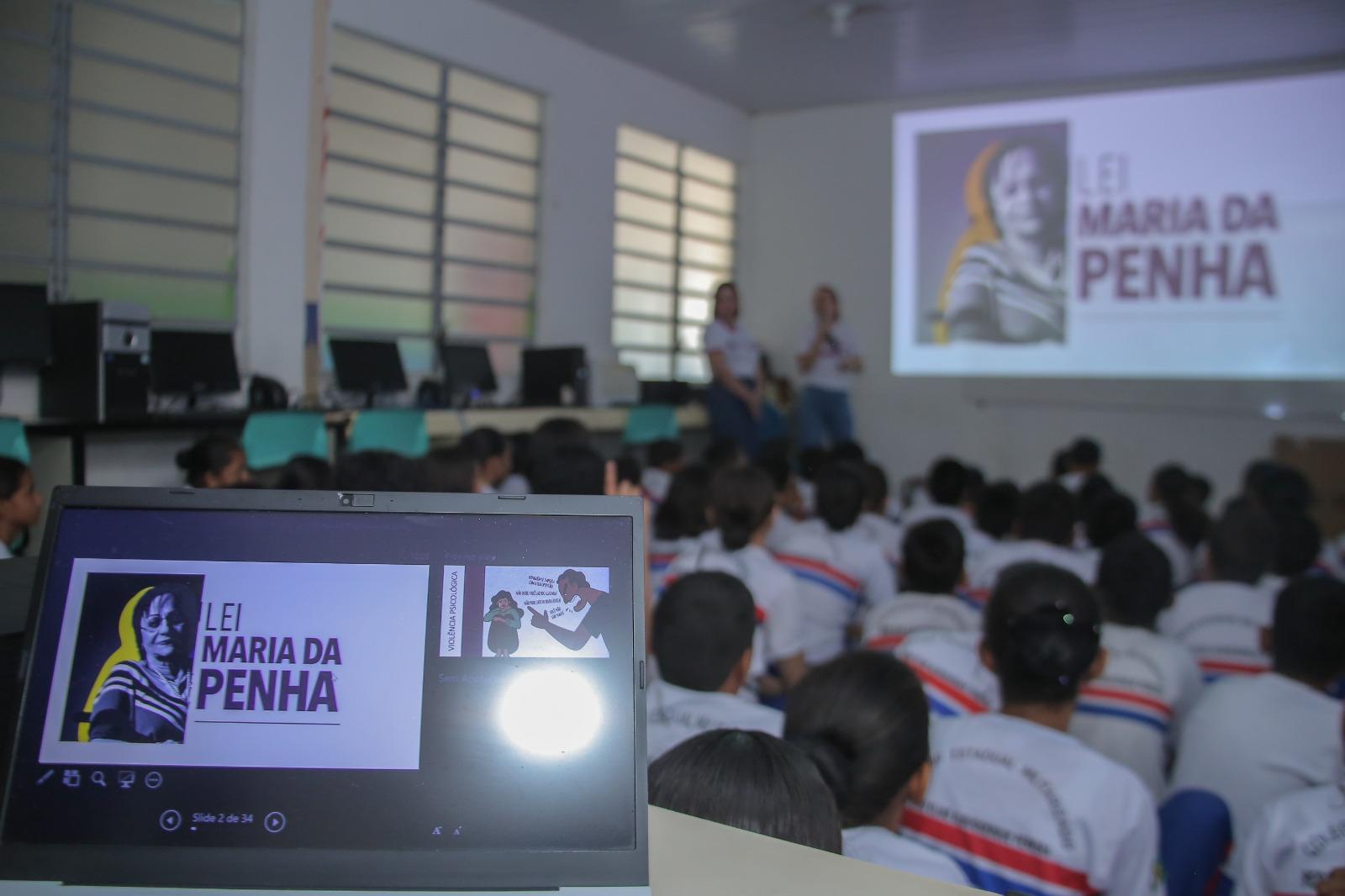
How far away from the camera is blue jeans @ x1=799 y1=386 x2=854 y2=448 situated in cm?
768

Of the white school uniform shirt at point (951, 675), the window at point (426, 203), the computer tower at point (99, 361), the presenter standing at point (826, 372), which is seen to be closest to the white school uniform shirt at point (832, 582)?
the white school uniform shirt at point (951, 675)

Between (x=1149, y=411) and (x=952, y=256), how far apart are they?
5.74 ft

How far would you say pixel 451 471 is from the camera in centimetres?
309

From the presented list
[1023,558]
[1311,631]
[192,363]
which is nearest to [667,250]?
[192,363]

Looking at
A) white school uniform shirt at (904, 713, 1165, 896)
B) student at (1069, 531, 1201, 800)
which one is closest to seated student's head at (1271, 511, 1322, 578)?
student at (1069, 531, 1201, 800)

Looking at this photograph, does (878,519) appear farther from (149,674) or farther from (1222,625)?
(149,674)

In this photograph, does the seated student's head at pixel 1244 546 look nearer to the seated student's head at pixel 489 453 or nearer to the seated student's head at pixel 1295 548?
the seated student's head at pixel 1295 548

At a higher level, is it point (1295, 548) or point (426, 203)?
point (426, 203)

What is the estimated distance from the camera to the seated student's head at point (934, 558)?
259 centimetres

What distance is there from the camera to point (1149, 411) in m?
7.42

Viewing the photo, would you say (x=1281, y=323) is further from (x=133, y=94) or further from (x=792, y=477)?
(x=133, y=94)

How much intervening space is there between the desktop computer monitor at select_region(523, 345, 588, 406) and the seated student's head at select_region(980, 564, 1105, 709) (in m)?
4.58

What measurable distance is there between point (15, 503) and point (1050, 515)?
2779 millimetres

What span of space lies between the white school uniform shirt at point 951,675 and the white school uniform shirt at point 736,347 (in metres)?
4.99
